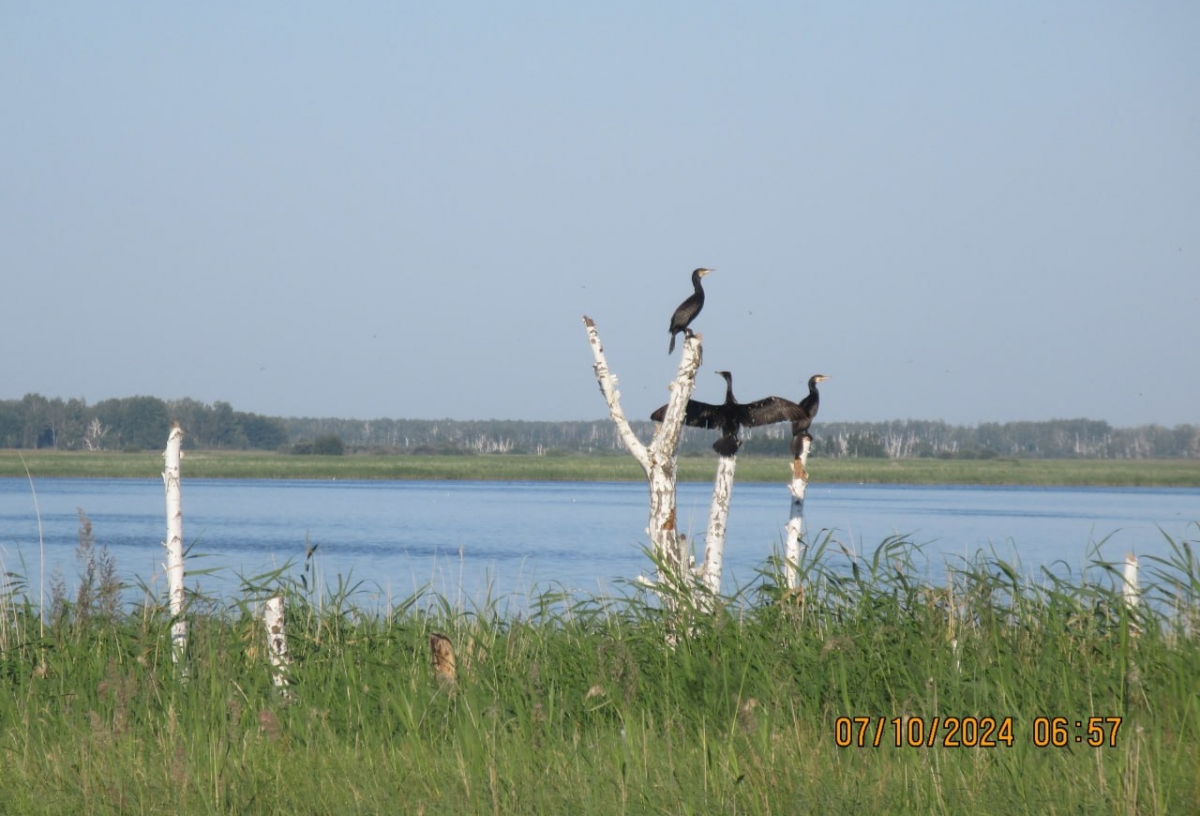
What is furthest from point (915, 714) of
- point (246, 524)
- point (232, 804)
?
point (246, 524)

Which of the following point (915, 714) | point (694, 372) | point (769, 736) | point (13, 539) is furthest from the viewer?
point (13, 539)

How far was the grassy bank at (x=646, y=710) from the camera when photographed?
423 cm

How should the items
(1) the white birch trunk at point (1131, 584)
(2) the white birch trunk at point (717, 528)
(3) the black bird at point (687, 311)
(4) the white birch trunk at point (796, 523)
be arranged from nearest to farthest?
1. (1) the white birch trunk at point (1131, 584)
2. (4) the white birch trunk at point (796, 523)
3. (2) the white birch trunk at point (717, 528)
4. (3) the black bird at point (687, 311)

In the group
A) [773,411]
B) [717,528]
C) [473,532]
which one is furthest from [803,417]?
[473,532]

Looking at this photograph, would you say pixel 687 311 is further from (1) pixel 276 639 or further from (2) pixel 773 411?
Answer: (1) pixel 276 639

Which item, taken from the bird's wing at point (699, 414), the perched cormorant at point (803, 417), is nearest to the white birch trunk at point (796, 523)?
the perched cormorant at point (803, 417)

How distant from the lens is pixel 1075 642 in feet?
19.4

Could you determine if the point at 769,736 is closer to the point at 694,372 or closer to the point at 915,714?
the point at 915,714

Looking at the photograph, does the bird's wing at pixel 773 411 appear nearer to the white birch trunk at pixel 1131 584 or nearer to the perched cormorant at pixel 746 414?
the perched cormorant at pixel 746 414

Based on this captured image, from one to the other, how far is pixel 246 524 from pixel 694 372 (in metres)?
35.0

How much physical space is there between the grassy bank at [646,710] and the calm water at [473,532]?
443 centimetres

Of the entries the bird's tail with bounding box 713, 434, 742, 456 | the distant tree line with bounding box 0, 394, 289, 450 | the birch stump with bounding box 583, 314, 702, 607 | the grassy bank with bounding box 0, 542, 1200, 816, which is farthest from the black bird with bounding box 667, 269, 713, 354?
the distant tree line with bounding box 0, 394, 289, 450

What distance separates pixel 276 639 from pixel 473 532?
32291 mm

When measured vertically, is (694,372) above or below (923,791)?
above
